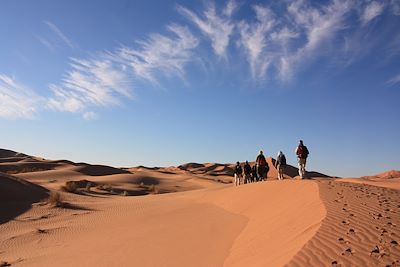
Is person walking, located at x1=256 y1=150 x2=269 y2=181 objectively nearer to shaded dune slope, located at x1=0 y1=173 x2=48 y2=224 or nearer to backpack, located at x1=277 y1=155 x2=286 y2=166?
backpack, located at x1=277 y1=155 x2=286 y2=166

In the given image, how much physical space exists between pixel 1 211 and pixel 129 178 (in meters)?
22.5

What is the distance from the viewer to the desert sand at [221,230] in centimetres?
614

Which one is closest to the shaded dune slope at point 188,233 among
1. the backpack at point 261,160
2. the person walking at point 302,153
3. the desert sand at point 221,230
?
the desert sand at point 221,230

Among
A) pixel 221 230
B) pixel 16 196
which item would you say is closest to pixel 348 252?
pixel 221 230

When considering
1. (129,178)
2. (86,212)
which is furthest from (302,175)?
(129,178)

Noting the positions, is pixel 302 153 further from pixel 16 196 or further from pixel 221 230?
pixel 16 196

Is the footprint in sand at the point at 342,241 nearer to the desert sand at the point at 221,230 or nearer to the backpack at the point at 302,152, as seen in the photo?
the desert sand at the point at 221,230

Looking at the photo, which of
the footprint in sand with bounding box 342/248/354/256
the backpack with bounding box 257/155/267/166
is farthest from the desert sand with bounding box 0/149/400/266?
the backpack with bounding box 257/155/267/166

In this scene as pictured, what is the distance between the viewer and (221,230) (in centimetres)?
1066

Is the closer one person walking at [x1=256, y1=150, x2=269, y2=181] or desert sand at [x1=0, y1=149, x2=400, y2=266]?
desert sand at [x1=0, y1=149, x2=400, y2=266]

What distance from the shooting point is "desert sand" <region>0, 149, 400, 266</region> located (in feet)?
20.1

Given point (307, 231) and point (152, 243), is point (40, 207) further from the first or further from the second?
point (307, 231)

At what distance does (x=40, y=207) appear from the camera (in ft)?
56.9

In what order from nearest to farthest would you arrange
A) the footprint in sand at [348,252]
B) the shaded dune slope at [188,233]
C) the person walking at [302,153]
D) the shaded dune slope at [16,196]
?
1. the footprint in sand at [348,252]
2. the shaded dune slope at [188,233]
3. the shaded dune slope at [16,196]
4. the person walking at [302,153]
